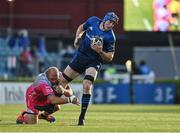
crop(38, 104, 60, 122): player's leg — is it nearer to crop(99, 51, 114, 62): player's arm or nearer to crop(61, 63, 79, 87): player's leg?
crop(61, 63, 79, 87): player's leg

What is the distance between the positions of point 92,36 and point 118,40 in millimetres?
27428

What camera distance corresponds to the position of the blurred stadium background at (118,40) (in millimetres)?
36469

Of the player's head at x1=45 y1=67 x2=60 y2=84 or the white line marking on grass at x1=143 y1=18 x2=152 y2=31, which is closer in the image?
the player's head at x1=45 y1=67 x2=60 y2=84

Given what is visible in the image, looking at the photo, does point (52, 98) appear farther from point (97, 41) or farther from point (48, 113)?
point (97, 41)

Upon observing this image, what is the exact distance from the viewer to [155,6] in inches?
1748

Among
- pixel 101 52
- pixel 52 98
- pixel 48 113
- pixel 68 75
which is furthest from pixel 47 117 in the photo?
pixel 101 52

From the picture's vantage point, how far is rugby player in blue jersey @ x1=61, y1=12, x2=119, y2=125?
16.8m

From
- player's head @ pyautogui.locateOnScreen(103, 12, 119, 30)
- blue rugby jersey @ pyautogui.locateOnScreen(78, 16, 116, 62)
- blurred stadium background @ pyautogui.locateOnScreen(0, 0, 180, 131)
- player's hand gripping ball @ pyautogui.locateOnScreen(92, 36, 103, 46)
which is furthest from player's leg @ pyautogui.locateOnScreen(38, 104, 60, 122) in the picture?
blurred stadium background @ pyautogui.locateOnScreen(0, 0, 180, 131)

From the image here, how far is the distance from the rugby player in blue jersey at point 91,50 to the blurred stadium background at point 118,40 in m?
18.0

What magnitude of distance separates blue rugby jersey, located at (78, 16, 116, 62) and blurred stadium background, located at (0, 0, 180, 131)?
18.2 m

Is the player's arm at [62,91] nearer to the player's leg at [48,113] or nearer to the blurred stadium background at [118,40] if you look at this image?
the player's leg at [48,113]

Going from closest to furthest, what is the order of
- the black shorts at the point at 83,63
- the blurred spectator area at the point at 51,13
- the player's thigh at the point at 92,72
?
the player's thigh at the point at 92,72
the black shorts at the point at 83,63
the blurred spectator area at the point at 51,13

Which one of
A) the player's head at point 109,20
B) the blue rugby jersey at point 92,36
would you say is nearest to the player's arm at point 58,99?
the blue rugby jersey at point 92,36

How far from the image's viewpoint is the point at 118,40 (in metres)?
44.7
